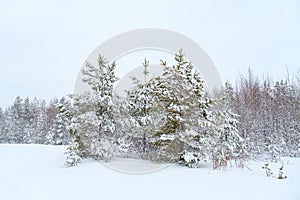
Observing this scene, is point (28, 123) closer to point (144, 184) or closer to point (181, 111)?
point (181, 111)

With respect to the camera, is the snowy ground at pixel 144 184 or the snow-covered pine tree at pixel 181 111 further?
the snow-covered pine tree at pixel 181 111

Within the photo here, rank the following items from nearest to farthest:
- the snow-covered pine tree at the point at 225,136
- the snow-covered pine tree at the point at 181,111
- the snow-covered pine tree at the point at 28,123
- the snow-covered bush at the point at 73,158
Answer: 1. the snow-covered pine tree at the point at 181,111
2. the snow-covered pine tree at the point at 225,136
3. the snow-covered bush at the point at 73,158
4. the snow-covered pine tree at the point at 28,123

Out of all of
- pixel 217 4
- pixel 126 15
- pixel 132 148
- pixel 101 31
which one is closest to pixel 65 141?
pixel 101 31

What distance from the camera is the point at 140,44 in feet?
29.6

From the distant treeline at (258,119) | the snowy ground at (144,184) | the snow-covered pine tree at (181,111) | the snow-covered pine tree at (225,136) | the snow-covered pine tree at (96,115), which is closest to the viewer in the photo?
the snowy ground at (144,184)

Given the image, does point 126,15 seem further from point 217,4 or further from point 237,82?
point 237,82

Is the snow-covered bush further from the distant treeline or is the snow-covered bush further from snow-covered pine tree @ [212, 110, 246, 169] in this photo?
the distant treeline

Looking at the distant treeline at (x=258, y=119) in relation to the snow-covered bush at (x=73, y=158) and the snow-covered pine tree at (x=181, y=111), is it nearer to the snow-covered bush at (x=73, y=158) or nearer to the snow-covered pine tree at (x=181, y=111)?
the snow-covered pine tree at (x=181, y=111)

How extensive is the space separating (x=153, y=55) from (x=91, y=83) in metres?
3.15

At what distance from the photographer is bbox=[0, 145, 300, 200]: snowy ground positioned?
417cm

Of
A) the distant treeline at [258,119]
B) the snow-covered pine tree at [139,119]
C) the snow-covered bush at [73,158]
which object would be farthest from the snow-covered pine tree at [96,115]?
the distant treeline at [258,119]

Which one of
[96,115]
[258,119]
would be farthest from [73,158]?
[258,119]

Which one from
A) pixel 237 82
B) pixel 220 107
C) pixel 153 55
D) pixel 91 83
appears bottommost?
pixel 220 107

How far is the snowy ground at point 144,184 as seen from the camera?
4.17 metres
